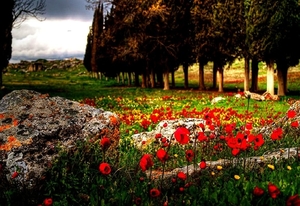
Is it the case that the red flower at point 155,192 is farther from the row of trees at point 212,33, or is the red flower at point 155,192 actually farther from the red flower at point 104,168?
the row of trees at point 212,33

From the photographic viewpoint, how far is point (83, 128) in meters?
6.23

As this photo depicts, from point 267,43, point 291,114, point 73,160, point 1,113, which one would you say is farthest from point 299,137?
point 267,43

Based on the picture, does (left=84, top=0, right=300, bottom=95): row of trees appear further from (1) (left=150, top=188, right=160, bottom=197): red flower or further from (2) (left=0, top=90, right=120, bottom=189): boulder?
(1) (left=150, top=188, right=160, bottom=197): red flower

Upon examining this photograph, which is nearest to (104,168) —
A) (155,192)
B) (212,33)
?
(155,192)

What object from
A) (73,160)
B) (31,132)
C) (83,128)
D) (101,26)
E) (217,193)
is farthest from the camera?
(101,26)

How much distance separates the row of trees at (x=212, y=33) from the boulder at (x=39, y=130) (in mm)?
25826

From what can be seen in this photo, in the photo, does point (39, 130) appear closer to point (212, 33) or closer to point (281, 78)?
point (281, 78)

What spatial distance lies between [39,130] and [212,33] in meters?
32.2

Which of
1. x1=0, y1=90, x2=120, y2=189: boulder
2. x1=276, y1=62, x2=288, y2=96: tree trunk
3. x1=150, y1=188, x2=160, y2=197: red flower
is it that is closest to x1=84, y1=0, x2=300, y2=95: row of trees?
x1=276, y1=62, x2=288, y2=96: tree trunk

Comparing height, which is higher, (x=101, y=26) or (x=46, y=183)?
(x=101, y=26)

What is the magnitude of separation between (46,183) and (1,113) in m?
1.88

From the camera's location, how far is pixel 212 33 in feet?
120

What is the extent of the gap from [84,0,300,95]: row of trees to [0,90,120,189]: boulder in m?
25.8

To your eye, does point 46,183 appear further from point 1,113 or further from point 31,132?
point 1,113
